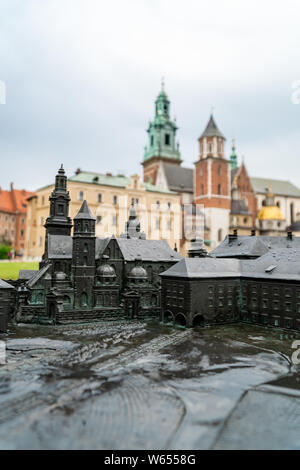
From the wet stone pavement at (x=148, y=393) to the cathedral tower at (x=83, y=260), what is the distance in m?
9.16

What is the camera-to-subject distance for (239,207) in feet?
324

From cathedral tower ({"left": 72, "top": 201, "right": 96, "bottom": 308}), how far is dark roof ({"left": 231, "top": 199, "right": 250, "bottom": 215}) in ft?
197

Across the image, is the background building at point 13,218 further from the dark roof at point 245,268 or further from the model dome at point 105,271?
the dark roof at point 245,268

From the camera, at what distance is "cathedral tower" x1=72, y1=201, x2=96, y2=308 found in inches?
1708

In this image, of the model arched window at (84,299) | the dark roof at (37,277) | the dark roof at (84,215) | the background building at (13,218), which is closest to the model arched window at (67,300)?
the model arched window at (84,299)

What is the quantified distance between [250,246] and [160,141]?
6510 cm

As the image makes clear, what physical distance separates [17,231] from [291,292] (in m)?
80.4

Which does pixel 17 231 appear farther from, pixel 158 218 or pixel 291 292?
pixel 291 292

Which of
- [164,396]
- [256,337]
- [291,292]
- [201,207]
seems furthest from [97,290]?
[201,207]

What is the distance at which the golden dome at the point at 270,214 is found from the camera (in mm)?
98188

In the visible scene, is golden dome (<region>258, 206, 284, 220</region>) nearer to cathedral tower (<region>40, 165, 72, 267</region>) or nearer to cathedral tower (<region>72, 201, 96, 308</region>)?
cathedral tower (<region>40, 165, 72, 267</region>)

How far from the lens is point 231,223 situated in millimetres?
95875

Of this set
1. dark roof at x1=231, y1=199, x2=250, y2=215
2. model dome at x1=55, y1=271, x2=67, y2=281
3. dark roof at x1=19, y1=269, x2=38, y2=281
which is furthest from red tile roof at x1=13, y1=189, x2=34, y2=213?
model dome at x1=55, y1=271, x2=67, y2=281

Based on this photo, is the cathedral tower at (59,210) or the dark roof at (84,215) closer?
the dark roof at (84,215)
